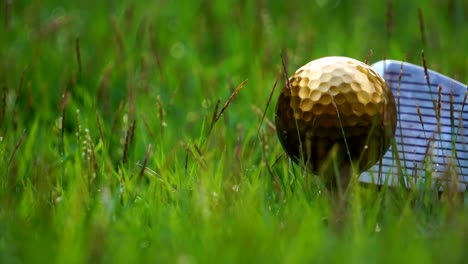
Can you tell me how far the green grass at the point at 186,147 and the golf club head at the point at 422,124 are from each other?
0.58 feet

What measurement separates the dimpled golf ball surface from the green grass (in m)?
0.13

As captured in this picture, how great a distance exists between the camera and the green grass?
1782 millimetres

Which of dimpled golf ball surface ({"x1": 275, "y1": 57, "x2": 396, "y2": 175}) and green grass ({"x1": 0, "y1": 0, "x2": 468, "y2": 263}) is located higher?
dimpled golf ball surface ({"x1": 275, "y1": 57, "x2": 396, "y2": 175})

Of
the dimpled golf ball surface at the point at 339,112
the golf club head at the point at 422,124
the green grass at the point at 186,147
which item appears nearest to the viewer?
the green grass at the point at 186,147

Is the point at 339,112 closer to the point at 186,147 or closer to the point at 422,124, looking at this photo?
the point at 422,124

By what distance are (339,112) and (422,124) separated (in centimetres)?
32

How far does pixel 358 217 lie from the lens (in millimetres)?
1937

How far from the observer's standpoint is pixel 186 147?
2264 millimetres

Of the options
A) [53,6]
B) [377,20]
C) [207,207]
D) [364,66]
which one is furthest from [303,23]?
[207,207]

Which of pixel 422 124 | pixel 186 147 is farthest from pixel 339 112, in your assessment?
pixel 186 147

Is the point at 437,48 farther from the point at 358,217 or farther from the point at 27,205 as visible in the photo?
the point at 27,205

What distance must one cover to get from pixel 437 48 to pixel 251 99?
1.01 m

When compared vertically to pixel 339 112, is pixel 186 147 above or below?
below

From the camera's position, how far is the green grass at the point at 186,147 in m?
1.78
